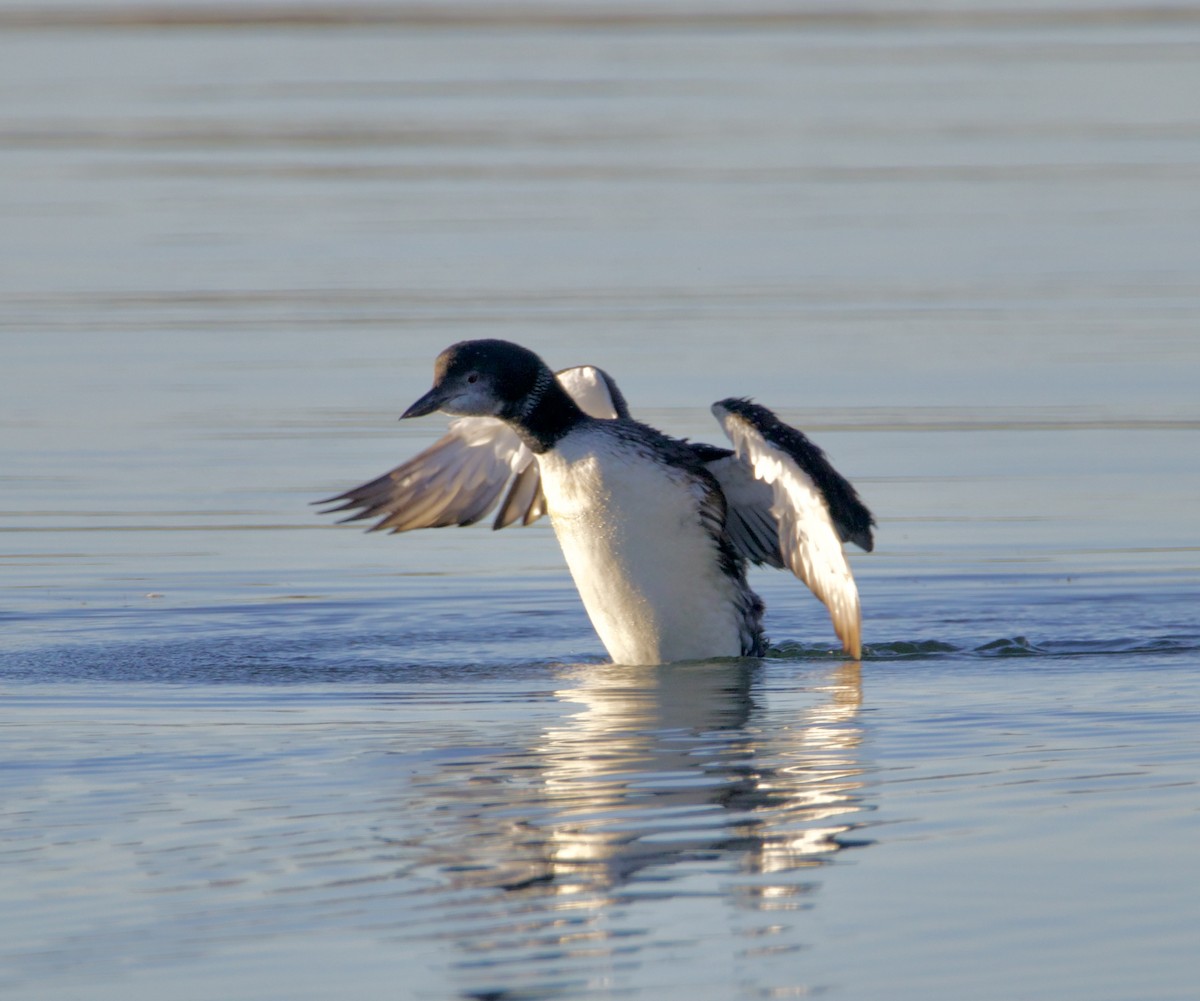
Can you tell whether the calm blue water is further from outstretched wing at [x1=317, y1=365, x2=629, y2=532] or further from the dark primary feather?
the dark primary feather

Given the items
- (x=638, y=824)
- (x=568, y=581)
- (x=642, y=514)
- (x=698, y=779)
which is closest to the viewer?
(x=638, y=824)

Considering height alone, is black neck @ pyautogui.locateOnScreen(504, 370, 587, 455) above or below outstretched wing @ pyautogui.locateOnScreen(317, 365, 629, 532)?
above

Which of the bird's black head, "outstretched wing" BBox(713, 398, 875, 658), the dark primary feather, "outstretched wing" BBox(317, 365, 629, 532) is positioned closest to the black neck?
the bird's black head

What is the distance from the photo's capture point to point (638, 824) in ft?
18.0

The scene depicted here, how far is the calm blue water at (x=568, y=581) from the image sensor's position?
479 cm

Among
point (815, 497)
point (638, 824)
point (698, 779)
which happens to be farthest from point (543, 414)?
point (638, 824)

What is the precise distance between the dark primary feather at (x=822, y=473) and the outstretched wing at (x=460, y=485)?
188cm

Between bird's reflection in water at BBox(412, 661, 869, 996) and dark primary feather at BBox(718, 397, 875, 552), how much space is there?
0.51 meters

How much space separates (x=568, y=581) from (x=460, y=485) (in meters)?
0.59

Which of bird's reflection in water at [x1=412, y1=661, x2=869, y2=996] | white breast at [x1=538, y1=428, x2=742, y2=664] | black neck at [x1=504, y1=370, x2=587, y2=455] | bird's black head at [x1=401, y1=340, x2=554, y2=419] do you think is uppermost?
bird's black head at [x1=401, y1=340, x2=554, y2=419]

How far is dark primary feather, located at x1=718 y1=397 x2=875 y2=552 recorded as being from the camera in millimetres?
7352

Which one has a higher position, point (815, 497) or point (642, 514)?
point (815, 497)

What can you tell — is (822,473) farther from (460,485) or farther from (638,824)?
(460,485)

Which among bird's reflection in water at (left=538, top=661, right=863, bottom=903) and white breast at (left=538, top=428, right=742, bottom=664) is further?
white breast at (left=538, top=428, right=742, bottom=664)
